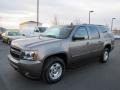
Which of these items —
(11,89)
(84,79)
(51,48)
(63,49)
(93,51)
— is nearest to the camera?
(11,89)

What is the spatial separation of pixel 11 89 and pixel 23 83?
1.62 feet

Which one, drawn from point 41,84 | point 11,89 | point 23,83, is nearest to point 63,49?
point 41,84

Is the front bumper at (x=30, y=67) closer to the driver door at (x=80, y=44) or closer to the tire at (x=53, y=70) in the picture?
the tire at (x=53, y=70)

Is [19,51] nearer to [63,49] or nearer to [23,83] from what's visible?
[23,83]

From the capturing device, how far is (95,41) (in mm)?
6207

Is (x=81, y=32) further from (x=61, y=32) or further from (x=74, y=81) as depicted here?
(x=74, y=81)

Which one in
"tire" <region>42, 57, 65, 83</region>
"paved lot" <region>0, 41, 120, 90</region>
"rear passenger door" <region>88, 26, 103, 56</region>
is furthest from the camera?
"rear passenger door" <region>88, 26, 103, 56</region>

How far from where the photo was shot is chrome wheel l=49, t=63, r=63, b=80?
467 centimetres

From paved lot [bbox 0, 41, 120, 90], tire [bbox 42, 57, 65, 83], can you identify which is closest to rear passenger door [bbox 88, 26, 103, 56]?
paved lot [bbox 0, 41, 120, 90]

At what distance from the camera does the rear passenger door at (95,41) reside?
6012mm

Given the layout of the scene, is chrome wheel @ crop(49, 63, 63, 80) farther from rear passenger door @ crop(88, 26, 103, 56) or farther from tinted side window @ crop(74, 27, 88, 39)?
rear passenger door @ crop(88, 26, 103, 56)

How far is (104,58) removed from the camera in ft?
24.0

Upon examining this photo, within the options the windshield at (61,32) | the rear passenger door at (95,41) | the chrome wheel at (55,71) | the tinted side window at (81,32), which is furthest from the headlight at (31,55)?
the rear passenger door at (95,41)

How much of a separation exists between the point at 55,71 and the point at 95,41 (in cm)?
233
